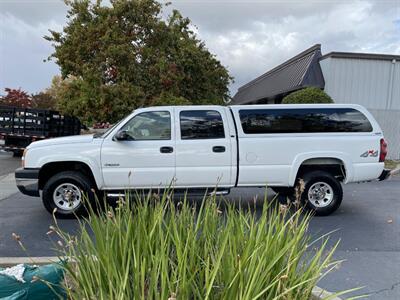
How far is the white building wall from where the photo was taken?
51.6 ft

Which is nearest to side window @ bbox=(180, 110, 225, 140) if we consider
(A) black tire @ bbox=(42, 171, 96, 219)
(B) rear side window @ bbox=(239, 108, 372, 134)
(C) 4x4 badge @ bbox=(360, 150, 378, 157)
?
(B) rear side window @ bbox=(239, 108, 372, 134)

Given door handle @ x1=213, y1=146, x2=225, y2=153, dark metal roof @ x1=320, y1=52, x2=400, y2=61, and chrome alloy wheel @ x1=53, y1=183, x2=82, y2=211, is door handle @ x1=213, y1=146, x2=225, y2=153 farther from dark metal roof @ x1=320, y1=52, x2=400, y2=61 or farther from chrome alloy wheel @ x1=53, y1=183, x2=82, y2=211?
dark metal roof @ x1=320, y1=52, x2=400, y2=61

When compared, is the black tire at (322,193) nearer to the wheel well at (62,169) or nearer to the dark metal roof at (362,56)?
the wheel well at (62,169)

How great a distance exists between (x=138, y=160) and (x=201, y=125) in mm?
1253

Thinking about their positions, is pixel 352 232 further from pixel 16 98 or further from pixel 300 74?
pixel 16 98

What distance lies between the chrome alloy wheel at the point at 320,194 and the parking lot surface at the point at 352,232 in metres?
0.28

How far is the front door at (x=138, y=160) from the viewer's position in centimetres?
640

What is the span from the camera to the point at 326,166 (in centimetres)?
695

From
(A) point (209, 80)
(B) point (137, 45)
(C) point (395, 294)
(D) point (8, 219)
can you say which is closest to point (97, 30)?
(B) point (137, 45)

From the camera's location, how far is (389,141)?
51.8 ft

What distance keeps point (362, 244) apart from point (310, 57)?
14030 millimetres

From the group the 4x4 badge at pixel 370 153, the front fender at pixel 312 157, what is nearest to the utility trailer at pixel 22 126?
the front fender at pixel 312 157

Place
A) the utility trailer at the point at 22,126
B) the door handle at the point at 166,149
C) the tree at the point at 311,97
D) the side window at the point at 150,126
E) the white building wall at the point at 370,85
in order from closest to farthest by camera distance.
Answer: the door handle at the point at 166,149 < the side window at the point at 150,126 < the tree at the point at 311,97 < the utility trailer at the point at 22,126 < the white building wall at the point at 370,85

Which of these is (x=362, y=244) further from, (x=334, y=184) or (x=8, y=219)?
(x=8, y=219)
